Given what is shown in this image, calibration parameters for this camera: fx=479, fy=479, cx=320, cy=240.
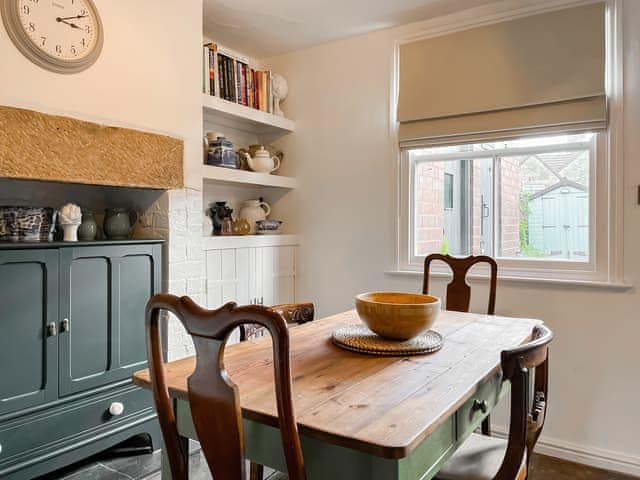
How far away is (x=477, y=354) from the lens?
152 centimetres

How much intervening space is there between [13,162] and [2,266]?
0.41 metres

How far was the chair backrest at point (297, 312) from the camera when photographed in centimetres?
199

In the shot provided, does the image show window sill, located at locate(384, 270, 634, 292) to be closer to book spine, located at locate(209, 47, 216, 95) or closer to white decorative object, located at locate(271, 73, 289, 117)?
white decorative object, located at locate(271, 73, 289, 117)

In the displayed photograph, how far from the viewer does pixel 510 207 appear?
2.82 meters

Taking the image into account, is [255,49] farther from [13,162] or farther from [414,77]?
[13,162]

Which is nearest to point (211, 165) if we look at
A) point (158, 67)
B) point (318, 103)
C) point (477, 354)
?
point (158, 67)

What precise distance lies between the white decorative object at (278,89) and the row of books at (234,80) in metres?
0.04

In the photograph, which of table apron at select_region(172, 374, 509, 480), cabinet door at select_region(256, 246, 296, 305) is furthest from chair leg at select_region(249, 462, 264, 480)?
cabinet door at select_region(256, 246, 296, 305)

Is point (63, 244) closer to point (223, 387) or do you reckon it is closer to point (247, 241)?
point (247, 241)

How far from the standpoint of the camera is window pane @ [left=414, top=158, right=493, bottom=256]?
2.90 meters

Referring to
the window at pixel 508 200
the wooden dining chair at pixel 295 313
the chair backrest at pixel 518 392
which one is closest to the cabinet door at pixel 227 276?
the wooden dining chair at pixel 295 313

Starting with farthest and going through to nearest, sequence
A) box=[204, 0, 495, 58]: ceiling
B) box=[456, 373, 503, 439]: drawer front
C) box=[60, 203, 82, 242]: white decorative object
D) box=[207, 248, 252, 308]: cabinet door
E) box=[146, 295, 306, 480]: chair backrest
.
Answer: box=[207, 248, 252, 308]: cabinet door < box=[204, 0, 495, 58]: ceiling < box=[60, 203, 82, 242]: white decorative object < box=[456, 373, 503, 439]: drawer front < box=[146, 295, 306, 480]: chair backrest

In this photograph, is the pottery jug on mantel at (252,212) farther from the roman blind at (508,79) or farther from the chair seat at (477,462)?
the chair seat at (477,462)

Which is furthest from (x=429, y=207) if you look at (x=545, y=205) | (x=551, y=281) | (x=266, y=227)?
(x=266, y=227)
